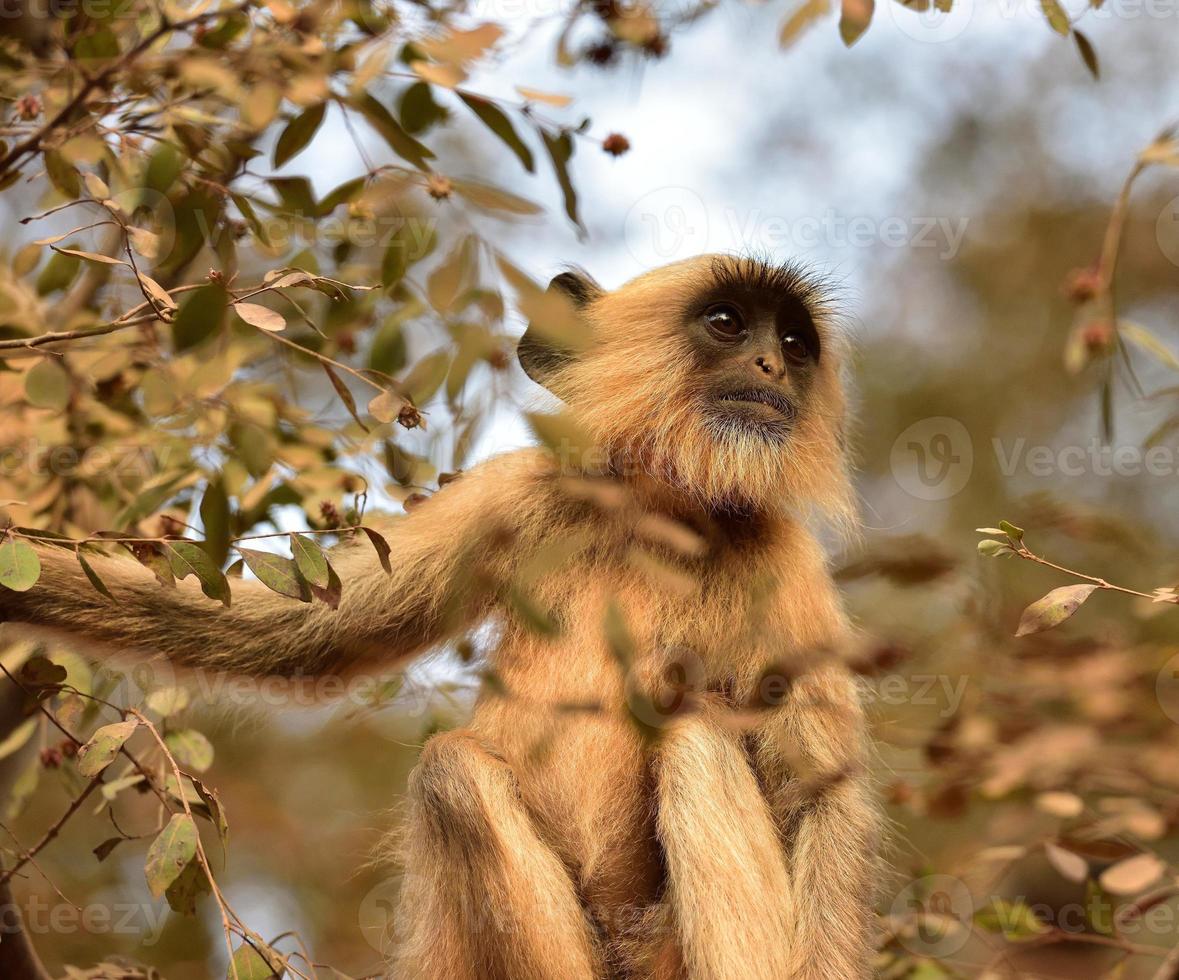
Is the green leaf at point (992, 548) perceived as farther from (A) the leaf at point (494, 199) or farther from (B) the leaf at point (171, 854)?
(B) the leaf at point (171, 854)

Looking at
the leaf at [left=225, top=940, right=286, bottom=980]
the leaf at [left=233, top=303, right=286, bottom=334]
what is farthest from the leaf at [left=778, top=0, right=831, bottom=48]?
the leaf at [left=225, top=940, right=286, bottom=980]

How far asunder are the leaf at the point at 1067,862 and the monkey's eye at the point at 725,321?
257cm

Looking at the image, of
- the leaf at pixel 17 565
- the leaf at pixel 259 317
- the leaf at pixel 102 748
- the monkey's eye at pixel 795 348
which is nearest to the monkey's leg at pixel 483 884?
the leaf at pixel 102 748

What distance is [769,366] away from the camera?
5086mm

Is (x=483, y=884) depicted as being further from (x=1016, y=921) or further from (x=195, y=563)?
(x=1016, y=921)

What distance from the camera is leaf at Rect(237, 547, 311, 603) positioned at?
10.7 ft

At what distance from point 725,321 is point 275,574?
2.69 meters

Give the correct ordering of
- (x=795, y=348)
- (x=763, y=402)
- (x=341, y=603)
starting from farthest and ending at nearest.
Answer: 1. (x=795, y=348)
2. (x=763, y=402)
3. (x=341, y=603)

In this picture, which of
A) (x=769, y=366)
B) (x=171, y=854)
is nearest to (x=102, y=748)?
(x=171, y=854)

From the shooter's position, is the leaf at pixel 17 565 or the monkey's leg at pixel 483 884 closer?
the leaf at pixel 17 565

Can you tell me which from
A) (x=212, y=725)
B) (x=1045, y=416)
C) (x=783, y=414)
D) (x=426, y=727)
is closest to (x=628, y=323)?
(x=783, y=414)

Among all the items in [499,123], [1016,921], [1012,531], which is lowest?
[1016,921]

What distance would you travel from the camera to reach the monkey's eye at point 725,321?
5312 millimetres

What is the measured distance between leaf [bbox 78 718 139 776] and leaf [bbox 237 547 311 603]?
527 mm
